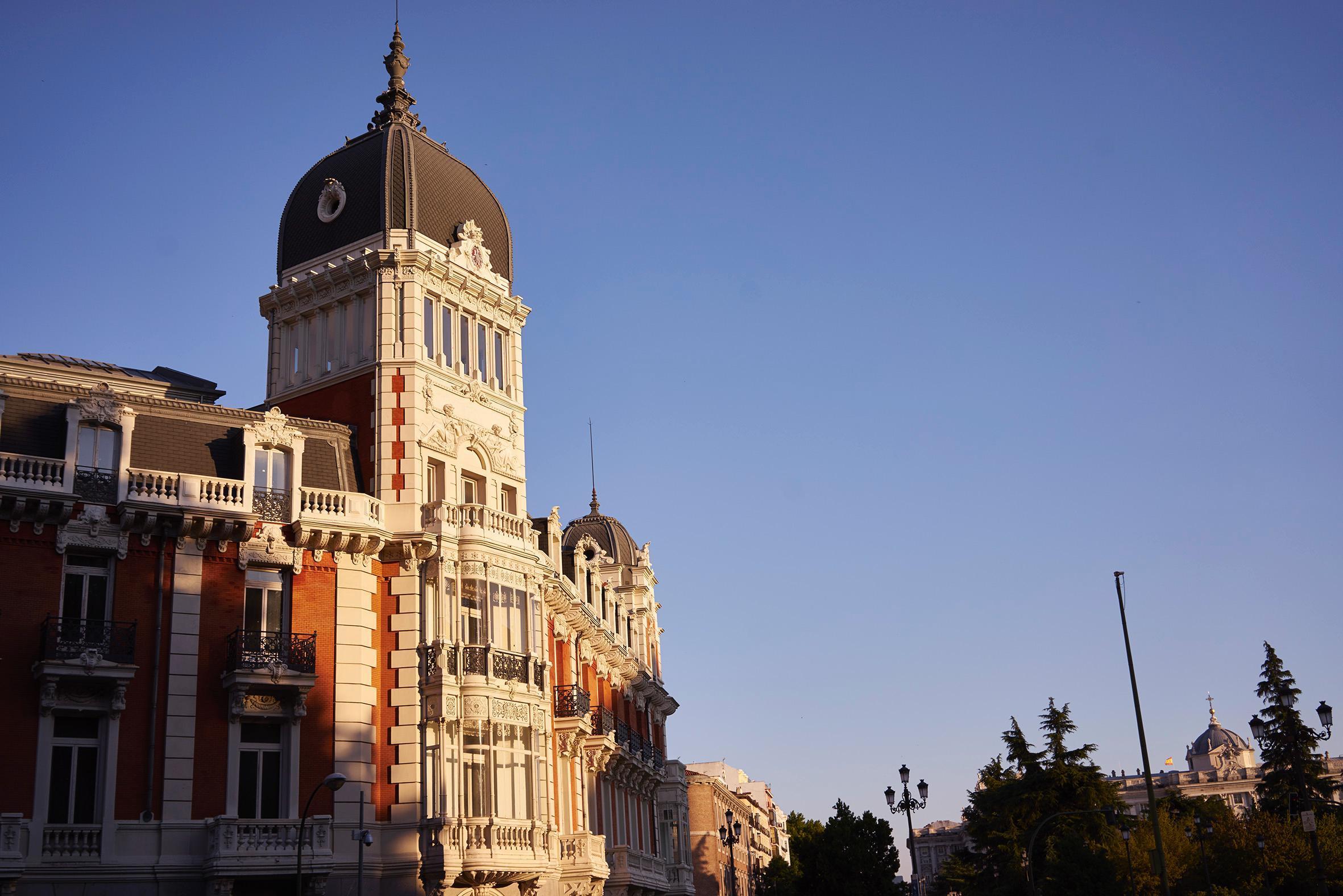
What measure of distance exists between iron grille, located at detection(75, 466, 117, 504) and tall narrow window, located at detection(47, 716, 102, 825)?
5217 millimetres

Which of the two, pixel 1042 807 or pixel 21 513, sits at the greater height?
pixel 21 513

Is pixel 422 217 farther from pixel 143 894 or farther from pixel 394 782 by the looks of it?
pixel 143 894

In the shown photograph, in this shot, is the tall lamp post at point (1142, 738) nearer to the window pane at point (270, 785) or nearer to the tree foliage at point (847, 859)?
the window pane at point (270, 785)

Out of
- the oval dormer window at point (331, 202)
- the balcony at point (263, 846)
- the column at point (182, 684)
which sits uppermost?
the oval dormer window at point (331, 202)

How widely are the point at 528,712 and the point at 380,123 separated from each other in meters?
19.6

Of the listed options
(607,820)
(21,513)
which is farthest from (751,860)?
(21,513)

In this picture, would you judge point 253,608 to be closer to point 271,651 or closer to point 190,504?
point 271,651

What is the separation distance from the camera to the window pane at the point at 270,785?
3219cm

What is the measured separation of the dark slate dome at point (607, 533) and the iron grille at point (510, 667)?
2148 cm

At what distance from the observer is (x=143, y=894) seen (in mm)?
30000

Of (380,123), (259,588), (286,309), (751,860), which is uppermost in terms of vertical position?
(380,123)

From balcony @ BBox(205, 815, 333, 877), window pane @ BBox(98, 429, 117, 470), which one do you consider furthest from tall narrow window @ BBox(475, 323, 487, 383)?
balcony @ BBox(205, 815, 333, 877)

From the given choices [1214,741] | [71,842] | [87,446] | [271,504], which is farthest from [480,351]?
[1214,741]

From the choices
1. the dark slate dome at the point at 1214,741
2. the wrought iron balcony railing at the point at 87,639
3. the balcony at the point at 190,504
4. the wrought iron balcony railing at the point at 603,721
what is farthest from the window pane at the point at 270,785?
the dark slate dome at the point at 1214,741
